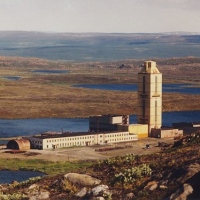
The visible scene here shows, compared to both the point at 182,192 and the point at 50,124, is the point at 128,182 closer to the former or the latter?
the point at 182,192

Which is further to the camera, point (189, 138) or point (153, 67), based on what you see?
point (153, 67)

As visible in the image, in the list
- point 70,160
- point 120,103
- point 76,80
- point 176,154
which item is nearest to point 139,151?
point 70,160

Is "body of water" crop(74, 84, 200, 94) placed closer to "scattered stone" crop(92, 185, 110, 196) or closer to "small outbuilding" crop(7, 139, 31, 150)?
"small outbuilding" crop(7, 139, 31, 150)

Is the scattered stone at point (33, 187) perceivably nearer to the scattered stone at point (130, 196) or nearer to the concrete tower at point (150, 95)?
the scattered stone at point (130, 196)

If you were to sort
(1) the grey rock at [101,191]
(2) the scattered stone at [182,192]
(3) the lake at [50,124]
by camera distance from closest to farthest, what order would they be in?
(2) the scattered stone at [182,192] → (1) the grey rock at [101,191] → (3) the lake at [50,124]

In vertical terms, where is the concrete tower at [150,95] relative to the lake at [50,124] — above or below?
above

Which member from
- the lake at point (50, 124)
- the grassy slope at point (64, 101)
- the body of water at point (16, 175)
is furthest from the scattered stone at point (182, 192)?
the grassy slope at point (64, 101)

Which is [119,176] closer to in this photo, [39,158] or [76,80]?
[39,158]

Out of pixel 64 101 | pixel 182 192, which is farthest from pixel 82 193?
pixel 64 101
